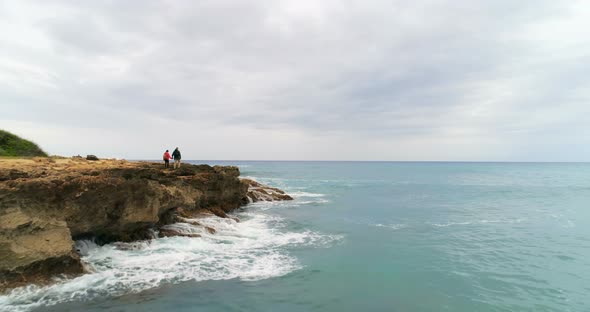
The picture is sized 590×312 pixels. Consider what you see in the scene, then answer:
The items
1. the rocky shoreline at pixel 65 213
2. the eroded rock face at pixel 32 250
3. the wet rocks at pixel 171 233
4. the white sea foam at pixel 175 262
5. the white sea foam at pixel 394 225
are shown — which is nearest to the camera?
the white sea foam at pixel 175 262

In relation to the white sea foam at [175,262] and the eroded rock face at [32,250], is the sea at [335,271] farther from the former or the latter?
the eroded rock face at [32,250]

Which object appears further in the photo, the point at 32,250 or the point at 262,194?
the point at 262,194

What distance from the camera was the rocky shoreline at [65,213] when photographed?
10.9m

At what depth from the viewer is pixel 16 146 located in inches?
1058

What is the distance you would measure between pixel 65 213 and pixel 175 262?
16.2 feet

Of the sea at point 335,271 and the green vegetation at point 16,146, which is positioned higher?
the green vegetation at point 16,146

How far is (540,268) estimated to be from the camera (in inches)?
551

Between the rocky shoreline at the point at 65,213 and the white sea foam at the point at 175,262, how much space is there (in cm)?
71

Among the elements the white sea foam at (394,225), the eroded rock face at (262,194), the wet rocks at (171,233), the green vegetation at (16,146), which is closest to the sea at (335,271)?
the white sea foam at (394,225)

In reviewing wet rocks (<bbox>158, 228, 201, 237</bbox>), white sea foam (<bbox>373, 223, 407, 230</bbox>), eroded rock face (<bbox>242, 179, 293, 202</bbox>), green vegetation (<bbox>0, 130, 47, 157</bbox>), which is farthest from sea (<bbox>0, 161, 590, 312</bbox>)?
green vegetation (<bbox>0, 130, 47, 157</bbox>)

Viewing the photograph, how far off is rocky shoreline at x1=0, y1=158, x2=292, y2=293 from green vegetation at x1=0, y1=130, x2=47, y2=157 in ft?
46.8

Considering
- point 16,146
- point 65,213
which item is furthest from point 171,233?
point 16,146

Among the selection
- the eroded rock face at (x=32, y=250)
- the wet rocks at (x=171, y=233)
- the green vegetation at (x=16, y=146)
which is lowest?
the wet rocks at (x=171, y=233)

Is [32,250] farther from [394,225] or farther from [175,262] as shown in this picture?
[394,225]
